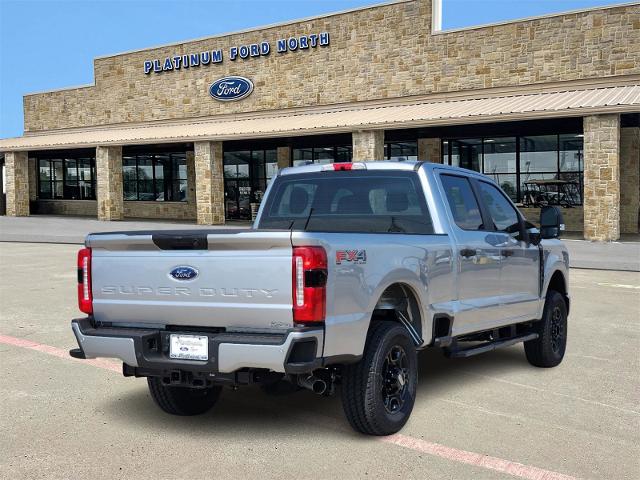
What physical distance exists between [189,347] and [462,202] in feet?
9.10

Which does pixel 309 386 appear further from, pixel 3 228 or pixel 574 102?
pixel 3 228

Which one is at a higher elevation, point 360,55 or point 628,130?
point 360,55

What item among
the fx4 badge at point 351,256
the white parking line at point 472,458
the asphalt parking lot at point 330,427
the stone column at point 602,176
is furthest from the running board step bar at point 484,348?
the stone column at point 602,176

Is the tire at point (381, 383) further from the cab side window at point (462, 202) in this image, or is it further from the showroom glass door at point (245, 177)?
the showroom glass door at point (245, 177)

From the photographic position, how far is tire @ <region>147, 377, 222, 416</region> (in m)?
5.27

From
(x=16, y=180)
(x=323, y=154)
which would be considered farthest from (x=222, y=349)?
(x=16, y=180)

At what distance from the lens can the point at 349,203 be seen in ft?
19.7

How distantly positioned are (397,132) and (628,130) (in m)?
8.45

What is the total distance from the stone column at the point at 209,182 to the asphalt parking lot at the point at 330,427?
23017 millimetres

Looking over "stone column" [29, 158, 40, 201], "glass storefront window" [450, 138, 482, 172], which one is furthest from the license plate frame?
"stone column" [29, 158, 40, 201]

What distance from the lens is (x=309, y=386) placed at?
4.56 meters

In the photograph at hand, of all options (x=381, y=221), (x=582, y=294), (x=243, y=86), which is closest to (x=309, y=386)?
(x=381, y=221)

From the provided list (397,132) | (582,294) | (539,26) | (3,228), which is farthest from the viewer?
(3,228)

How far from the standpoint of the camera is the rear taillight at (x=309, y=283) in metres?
4.14
